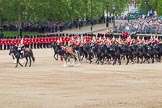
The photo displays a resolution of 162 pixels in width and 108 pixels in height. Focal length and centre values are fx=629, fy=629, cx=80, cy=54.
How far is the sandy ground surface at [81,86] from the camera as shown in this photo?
2383cm

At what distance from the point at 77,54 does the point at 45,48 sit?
19.1m

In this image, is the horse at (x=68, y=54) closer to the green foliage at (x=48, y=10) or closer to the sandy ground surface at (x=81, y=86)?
the sandy ground surface at (x=81, y=86)

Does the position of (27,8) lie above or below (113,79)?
above

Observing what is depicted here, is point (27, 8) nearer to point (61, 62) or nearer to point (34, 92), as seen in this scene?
point (61, 62)

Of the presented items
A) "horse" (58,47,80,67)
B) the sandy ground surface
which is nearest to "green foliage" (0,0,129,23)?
"horse" (58,47,80,67)

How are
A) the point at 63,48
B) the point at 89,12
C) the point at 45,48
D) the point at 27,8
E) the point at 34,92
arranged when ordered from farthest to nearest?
1. the point at 89,12
2. the point at 27,8
3. the point at 45,48
4. the point at 63,48
5. the point at 34,92

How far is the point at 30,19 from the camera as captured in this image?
281 ft

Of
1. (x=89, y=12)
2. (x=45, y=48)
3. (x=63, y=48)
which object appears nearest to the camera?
(x=63, y=48)

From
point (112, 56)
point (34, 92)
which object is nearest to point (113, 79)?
point (34, 92)

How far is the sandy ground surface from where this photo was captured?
23828 millimetres

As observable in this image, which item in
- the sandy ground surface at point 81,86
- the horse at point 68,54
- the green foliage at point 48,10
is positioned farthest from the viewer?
the green foliage at point 48,10

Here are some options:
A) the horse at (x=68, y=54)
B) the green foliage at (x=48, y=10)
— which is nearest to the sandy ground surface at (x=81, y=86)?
the horse at (x=68, y=54)

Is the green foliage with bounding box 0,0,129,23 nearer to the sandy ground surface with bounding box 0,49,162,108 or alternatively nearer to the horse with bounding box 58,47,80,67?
the horse with bounding box 58,47,80,67

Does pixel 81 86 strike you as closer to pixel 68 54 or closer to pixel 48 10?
pixel 68 54
